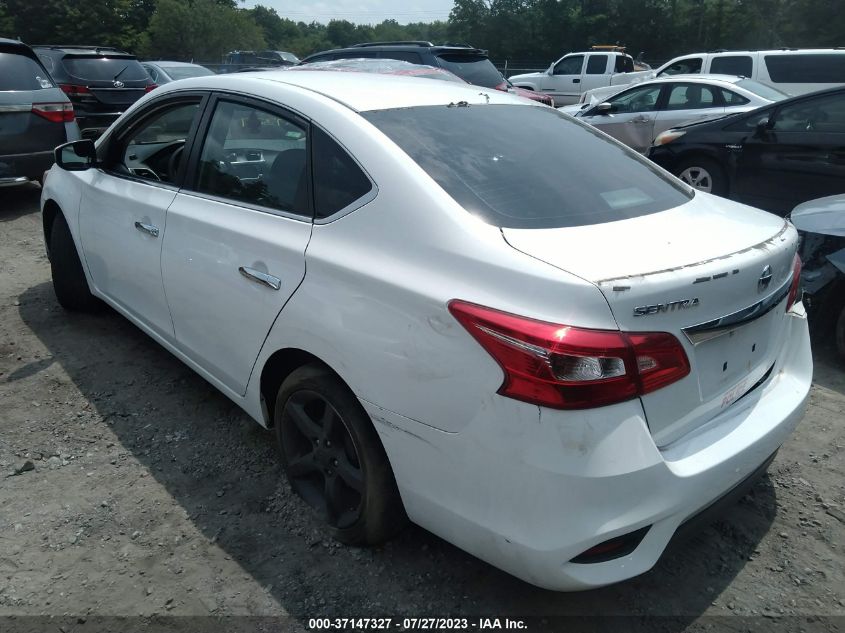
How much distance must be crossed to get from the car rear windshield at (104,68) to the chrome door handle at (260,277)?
989cm

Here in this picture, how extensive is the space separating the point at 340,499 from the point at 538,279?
1.22 meters

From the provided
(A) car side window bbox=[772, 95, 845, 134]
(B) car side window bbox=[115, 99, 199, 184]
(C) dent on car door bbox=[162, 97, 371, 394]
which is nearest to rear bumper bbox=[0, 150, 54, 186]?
(B) car side window bbox=[115, 99, 199, 184]

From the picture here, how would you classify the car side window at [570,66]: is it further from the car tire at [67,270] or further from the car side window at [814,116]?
the car tire at [67,270]

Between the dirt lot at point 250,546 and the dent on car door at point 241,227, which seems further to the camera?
the dent on car door at point 241,227

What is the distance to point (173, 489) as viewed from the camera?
9.71 feet

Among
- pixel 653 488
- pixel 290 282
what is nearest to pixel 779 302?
pixel 653 488

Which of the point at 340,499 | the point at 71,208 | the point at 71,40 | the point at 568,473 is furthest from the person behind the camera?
the point at 71,40

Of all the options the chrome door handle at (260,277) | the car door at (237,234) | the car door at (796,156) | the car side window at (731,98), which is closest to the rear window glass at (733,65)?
the car side window at (731,98)

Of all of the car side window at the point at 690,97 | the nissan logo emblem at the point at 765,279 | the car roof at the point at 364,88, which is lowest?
the car side window at the point at 690,97

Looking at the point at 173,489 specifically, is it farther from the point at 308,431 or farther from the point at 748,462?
the point at 748,462

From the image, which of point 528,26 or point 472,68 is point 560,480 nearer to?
point 472,68

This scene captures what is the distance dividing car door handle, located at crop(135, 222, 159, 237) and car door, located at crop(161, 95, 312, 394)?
143mm

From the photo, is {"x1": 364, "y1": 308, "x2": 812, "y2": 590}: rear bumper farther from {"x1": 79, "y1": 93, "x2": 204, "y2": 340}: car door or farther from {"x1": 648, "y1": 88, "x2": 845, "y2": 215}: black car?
{"x1": 648, "y1": 88, "x2": 845, "y2": 215}: black car

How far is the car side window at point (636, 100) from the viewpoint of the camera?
10.6m
